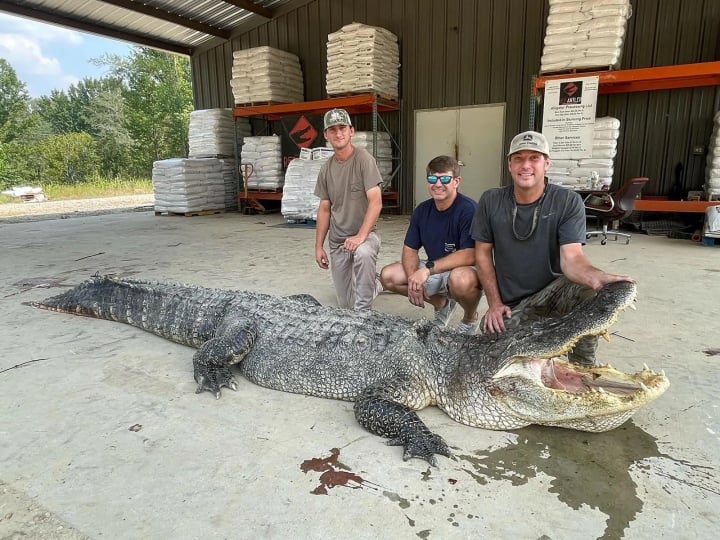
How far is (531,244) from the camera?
8.19 ft

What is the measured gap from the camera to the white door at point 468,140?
10156mm

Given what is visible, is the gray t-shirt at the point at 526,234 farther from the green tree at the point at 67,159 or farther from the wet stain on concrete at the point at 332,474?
the green tree at the point at 67,159

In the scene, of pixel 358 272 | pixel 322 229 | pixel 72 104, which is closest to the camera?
pixel 358 272

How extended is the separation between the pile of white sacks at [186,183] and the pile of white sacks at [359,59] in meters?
3.89

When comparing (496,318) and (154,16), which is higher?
(154,16)

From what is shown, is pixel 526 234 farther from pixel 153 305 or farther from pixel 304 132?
pixel 304 132

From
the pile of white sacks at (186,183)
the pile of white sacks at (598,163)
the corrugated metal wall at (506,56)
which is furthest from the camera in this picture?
Answer: the pile of white sacks at (186,183)

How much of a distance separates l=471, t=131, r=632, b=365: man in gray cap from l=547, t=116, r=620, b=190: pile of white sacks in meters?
5.26

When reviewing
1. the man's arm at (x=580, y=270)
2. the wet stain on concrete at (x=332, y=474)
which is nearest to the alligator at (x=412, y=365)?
the man's arm at (x=580, y=270)

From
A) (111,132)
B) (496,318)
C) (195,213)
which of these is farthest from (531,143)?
(111,132)

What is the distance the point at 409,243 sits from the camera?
10.9 feet

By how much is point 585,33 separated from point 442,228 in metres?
6.08

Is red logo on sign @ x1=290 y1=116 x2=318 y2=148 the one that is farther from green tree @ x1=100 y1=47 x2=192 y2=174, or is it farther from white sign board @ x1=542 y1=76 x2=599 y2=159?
green tree @ x1=100 y1=47 x2=192 y2=174

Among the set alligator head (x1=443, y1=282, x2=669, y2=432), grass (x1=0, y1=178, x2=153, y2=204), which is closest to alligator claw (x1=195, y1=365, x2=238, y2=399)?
alligator head (x1=443, y1=282, x2=669, y2=432)
